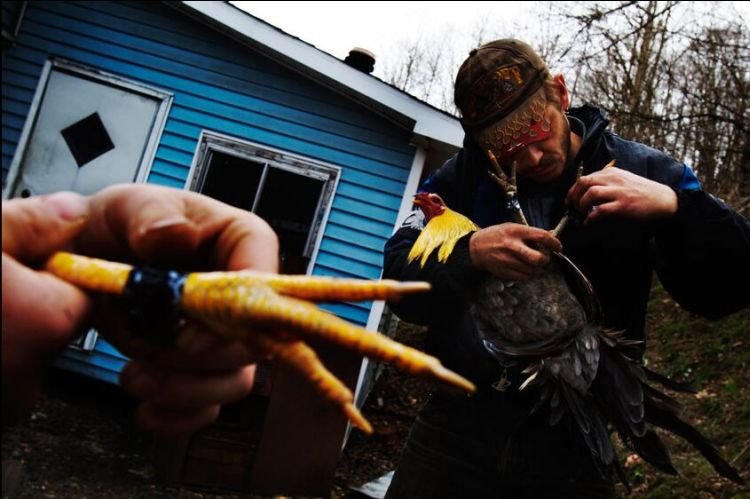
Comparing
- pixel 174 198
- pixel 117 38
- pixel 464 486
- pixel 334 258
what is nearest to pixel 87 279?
pixel 174 198

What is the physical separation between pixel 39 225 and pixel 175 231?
0.18 meters

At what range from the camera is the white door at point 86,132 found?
6637 mm

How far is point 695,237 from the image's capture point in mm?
1950

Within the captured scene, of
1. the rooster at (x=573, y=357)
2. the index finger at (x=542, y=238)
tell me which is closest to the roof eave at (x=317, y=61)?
the rooster at (x=573, y=357)

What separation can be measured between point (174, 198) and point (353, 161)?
5.89m

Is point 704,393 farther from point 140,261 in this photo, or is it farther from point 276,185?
point 140,261

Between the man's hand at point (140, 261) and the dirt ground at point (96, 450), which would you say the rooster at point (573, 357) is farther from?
the dirt ground at point (96, 450)

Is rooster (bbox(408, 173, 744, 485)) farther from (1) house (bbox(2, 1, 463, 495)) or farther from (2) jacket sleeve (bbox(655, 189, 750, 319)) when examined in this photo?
(1) house (bbox(2, 1, 463, 495))

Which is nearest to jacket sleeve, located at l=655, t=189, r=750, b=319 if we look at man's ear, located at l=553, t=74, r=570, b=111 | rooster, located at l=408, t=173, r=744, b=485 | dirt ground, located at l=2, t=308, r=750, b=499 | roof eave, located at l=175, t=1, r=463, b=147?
rooster, located at l=408, t=173, r=744, b=485

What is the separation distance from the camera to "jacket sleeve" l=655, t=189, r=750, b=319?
1947 millimetres

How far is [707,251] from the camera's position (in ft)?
6.45

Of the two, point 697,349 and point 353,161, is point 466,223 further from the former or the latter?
point 697,349

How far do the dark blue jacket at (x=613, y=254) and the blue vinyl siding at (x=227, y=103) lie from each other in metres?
4.18

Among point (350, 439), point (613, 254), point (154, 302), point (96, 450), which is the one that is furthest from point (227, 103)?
point (154, 302)
